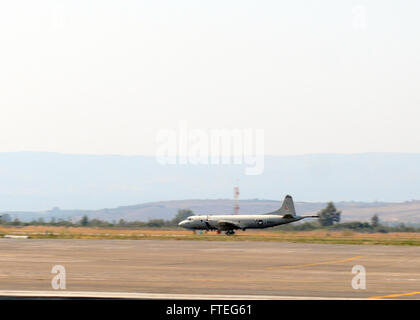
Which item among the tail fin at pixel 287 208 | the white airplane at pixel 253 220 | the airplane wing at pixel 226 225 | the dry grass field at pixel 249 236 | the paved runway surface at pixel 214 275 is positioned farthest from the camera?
the tail fin at pixel 287 208

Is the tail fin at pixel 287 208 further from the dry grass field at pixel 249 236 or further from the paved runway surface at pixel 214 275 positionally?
the paved runway surface at pixel 214 275

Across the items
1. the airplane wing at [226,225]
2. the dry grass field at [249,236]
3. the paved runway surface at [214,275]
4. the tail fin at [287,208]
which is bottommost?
the dry grass field at [249,236]

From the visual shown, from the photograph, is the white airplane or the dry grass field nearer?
the dry grass field

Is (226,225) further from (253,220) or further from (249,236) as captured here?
(249,236)

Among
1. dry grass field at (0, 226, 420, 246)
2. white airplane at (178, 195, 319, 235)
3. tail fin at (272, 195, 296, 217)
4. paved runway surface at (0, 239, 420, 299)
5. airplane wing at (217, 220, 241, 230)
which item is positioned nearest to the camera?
Result: paved runway surface at (0, 239, 420, 299)

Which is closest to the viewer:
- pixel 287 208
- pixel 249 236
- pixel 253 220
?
pixel 249 236

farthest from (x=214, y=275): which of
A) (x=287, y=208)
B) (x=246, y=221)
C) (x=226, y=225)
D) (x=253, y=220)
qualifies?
(x=287, y=208)

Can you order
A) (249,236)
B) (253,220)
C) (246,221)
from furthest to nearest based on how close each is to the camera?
1. (246,221)
2. (253,220)
3. (249,236)

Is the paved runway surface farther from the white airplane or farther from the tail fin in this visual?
the tail fin

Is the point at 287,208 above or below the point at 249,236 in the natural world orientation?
above

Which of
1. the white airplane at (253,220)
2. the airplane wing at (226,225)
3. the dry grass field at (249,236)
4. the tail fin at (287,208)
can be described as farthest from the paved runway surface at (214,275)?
the tail fin at (287,208)

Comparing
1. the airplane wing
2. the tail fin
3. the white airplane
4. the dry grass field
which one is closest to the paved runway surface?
the dry grass field

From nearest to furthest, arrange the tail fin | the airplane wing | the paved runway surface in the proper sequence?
1. the paved runway surface
2. the airplane wing
3. the tail fin
